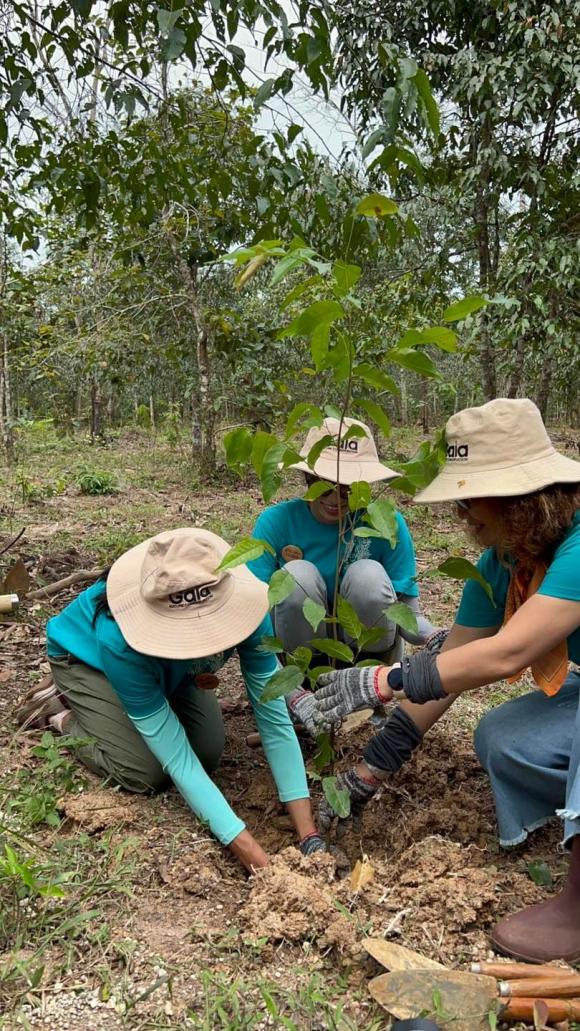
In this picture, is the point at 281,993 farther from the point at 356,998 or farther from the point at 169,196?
the point at 169,196

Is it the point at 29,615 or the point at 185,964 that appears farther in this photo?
the point at 29,615

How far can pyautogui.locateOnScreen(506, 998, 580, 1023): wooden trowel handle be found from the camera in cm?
130

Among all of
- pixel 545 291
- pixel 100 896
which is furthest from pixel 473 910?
pixel 545 291

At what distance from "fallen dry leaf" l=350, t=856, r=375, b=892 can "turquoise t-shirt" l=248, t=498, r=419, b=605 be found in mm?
1004

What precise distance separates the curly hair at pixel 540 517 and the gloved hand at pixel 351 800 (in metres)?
0.79

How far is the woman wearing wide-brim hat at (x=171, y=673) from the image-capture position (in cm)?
180

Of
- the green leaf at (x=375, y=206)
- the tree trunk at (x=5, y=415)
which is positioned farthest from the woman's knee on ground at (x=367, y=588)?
the tree trunk at (x=5, y=415)

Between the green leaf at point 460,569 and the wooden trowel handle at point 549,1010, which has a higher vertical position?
the green leaf at point 460,569

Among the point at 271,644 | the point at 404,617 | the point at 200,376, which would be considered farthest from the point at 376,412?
the point at 200,376

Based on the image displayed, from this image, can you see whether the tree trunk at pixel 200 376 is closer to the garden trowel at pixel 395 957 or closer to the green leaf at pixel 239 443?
the green leaf at pixel 239 443

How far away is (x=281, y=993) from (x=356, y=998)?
145mm

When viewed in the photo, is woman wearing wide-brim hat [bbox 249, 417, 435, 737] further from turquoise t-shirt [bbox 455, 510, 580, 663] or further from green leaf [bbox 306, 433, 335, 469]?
green leaf [bbox 306, 433, 335, 469]

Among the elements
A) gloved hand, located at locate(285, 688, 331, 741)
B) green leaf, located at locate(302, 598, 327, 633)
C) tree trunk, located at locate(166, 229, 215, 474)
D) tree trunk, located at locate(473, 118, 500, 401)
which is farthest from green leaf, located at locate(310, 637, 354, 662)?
tree trunk, located at locate(166, 229, 215, 474)

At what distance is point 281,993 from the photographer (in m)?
1.39
